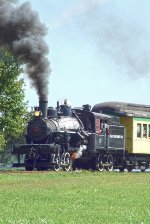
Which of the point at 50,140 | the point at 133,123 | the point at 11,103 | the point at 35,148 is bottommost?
the point at 35,148

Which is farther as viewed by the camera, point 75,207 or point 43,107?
point 43,107

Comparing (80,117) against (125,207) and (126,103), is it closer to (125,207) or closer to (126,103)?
(126,103)

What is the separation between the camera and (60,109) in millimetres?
35906

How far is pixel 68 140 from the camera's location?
34.0m

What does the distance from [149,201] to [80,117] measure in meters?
21.2

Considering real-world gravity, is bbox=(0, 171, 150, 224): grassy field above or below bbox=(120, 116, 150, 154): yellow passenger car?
below

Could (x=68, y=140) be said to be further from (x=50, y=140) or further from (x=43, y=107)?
(x=43, y=107)

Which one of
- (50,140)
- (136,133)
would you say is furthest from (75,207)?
(136,133)

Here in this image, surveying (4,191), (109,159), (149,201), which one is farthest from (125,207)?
(109,159)

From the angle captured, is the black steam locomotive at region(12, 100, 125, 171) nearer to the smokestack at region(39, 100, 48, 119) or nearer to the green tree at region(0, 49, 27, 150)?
the smokestack at region(39, 100, 48, 119)

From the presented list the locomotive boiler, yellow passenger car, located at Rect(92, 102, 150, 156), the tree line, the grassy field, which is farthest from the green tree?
the grassy field

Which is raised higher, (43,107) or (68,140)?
(43,107)

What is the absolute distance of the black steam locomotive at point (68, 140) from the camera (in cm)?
3341

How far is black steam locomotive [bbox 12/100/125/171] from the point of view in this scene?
3341 cm
